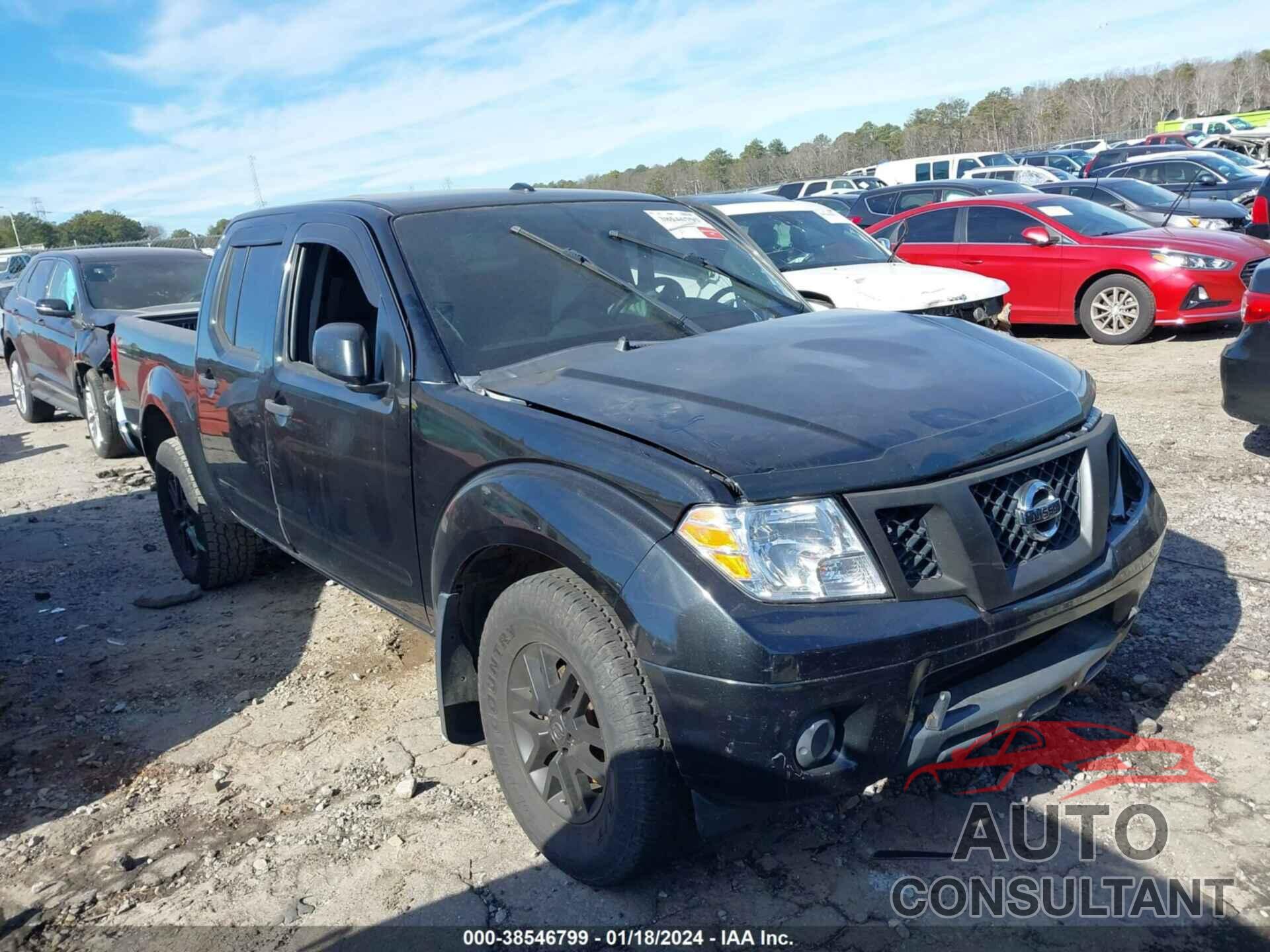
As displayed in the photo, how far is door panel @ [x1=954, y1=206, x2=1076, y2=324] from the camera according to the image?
10.7 meters

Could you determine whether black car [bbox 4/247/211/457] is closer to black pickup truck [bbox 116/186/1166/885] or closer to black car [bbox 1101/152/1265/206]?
black pickup truck [bbox 116/186/1166/885]

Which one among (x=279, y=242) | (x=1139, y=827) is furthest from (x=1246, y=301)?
(x=279, y=242)

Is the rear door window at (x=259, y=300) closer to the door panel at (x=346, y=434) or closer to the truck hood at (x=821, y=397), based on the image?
the door panel at (x=346, y=434)

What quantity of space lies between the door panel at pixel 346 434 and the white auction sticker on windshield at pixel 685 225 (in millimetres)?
1166

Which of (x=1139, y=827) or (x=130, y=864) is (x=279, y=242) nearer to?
(x=130, y=864)

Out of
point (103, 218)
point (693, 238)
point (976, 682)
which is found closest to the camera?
point (976, 682)

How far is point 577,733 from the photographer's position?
261 cm

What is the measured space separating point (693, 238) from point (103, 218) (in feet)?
193

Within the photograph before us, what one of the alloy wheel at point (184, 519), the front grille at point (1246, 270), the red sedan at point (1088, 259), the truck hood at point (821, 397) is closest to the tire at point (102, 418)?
the alloy wheel at point (184, 519)

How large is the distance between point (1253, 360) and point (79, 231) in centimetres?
5731

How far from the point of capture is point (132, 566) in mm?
6039

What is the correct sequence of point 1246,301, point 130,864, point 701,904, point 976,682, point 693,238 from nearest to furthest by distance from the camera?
point 976,682
point 701,904
point 130,864
point 693,238
point 1246,301

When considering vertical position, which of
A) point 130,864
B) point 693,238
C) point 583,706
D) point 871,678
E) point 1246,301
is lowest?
point 130,864

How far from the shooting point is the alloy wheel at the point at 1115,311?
33.4 feet
